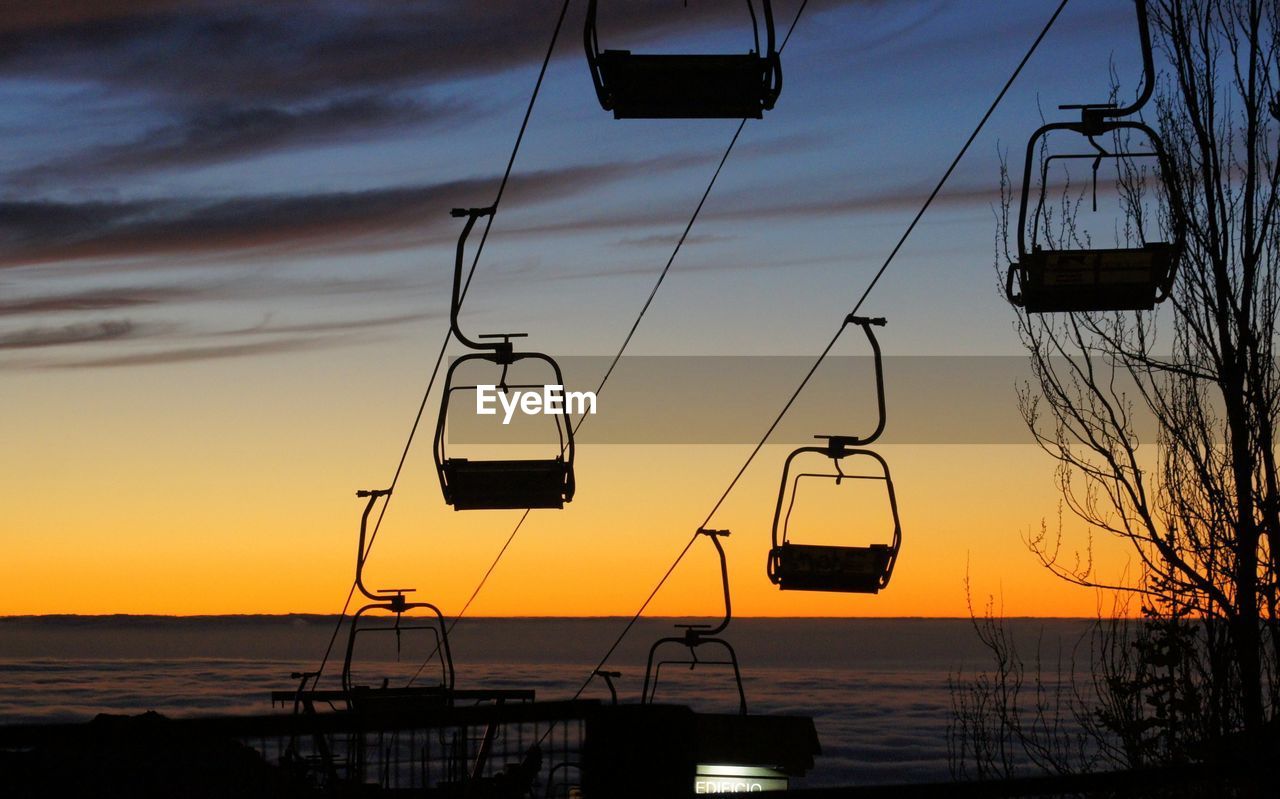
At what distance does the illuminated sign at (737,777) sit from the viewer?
27.0ft

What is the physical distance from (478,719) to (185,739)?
42.6 inches

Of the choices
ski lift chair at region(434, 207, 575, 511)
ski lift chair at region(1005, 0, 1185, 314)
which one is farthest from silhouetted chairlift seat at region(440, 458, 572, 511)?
ski lift chair at region(1005, 0, 1185, 314)

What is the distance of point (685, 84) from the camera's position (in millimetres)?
5578

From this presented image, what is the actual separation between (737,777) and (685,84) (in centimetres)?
422

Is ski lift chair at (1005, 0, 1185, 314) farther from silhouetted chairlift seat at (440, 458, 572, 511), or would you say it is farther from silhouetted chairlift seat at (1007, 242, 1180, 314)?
silhouetted chairlift seat at (440, 458, 572, 511)

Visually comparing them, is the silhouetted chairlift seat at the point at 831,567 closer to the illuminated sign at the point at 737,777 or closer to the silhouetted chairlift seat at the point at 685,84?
the illuminated sign at the point at 737,777

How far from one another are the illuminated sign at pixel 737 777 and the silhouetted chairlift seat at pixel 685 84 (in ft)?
12.9

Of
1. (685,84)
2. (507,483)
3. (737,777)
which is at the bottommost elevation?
(737,777)

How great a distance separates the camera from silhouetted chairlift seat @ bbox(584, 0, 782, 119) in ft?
18.1

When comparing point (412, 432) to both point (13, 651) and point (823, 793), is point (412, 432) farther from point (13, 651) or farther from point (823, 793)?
A: point (13, 651)

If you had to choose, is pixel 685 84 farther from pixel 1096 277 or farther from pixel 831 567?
pixel 831 567

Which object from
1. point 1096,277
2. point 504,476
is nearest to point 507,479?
point 504,476

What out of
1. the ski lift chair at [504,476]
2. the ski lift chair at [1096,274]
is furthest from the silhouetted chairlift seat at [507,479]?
the ski lift chair at [1096,274]

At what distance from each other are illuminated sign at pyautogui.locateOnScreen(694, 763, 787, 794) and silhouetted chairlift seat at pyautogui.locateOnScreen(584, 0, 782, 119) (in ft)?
12.9
